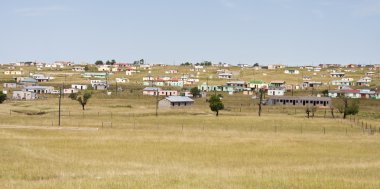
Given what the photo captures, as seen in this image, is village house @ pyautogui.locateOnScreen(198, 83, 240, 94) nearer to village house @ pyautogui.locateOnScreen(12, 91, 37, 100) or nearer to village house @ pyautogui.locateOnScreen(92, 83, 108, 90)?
village house @ pyautogui.locateOnScreen(92, 83, 108, 90)

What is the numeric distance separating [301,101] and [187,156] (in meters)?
80.7

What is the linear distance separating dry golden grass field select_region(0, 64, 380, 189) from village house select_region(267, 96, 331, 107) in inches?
1748

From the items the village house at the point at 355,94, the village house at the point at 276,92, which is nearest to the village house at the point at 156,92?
the village house at the point at 276,92

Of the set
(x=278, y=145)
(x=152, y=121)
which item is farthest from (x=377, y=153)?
(x=152, y=121)

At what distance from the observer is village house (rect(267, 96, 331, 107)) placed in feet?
369

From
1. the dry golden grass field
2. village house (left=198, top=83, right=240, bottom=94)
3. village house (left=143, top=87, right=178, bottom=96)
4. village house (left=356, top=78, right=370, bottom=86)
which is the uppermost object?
village house (left=356, top=78, right=370, bottom=86)

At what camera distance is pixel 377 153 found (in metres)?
41.4

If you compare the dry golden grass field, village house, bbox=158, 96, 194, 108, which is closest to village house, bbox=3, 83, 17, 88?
village house, bbox=158, 96, 194, 108

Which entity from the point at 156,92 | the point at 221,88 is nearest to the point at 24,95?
the point at 156,92

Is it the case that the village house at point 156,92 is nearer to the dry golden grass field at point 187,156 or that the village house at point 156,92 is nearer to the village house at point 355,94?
the village house at point 355,94

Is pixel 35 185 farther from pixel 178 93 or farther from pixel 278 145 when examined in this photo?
pixel 178 93

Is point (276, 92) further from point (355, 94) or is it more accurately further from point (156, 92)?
point (156, 92)

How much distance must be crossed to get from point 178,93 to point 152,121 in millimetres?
71580

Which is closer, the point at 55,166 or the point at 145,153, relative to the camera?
the point at 55,166
